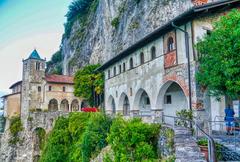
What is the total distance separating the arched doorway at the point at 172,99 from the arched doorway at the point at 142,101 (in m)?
2.74

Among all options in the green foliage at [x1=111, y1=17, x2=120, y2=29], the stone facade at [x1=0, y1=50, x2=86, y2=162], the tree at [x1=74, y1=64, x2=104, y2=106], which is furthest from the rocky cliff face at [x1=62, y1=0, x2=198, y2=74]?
the stone facade at [x1=0, y1=50, x2=86, y2=162]

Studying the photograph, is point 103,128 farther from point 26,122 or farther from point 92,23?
point 92,23

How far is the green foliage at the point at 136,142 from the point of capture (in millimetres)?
10586

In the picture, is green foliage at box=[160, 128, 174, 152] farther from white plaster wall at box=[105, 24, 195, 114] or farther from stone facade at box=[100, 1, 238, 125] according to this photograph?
white plaster wall at box=[105, 24, 195, 114]

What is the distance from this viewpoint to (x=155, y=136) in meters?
11.3

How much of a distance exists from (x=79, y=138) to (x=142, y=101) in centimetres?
743

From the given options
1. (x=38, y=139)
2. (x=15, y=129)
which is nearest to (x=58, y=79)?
(x=15, y=129)

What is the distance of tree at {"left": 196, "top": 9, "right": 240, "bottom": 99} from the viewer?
390 inches

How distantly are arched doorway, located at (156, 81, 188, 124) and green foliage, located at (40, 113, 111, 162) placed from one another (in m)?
4.43

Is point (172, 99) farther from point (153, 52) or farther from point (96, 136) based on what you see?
point (96, 136)

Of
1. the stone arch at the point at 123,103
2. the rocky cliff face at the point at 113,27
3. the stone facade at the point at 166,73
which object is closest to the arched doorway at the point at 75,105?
the rocky cliff face at the point at 113,27

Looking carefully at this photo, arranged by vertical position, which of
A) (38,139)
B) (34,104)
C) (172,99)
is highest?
(172,99)

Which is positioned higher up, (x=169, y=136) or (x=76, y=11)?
(x=76, y=11)

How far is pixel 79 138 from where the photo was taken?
76.2 ft
